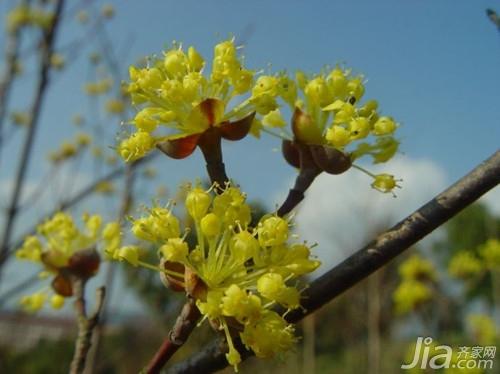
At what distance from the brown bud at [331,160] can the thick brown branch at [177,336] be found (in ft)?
1.23

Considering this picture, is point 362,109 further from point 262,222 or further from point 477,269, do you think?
point 477,269

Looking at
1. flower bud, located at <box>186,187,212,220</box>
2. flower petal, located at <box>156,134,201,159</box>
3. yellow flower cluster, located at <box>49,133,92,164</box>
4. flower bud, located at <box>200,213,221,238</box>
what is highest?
yellow flower cluster, located at <box>49,133,92,164</box>

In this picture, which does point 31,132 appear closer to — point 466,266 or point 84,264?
point 84,264

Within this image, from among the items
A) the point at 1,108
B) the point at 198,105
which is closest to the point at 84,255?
the point at 198,105

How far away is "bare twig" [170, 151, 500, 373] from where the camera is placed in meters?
0.92

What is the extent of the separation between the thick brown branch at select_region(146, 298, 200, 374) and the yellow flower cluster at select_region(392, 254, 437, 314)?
3.47 meters

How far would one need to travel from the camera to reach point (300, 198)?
1.10 metres

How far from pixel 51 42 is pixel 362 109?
2313 mm

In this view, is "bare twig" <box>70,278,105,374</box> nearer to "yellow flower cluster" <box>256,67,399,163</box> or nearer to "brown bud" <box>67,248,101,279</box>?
"brown bud" <box>67,248,101,279</box>

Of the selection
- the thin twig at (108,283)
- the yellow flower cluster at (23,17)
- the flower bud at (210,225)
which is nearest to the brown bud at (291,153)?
the flower bud at (210,225)

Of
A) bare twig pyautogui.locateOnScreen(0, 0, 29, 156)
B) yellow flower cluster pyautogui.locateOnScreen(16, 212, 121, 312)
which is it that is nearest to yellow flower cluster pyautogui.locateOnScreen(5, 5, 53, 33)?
bare twig pyautogui.locateOnScreen(0, 0, 29, 156)

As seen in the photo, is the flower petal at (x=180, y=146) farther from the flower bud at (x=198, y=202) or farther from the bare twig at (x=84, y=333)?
the bare twig at (x=84, y=333)

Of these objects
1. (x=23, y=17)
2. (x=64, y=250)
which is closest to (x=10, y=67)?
(x=23, y=17)

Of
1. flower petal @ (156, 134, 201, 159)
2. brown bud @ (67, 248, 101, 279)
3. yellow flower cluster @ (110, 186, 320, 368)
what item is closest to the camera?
yellow flower cluster @ (110, 186, 320, 368)
